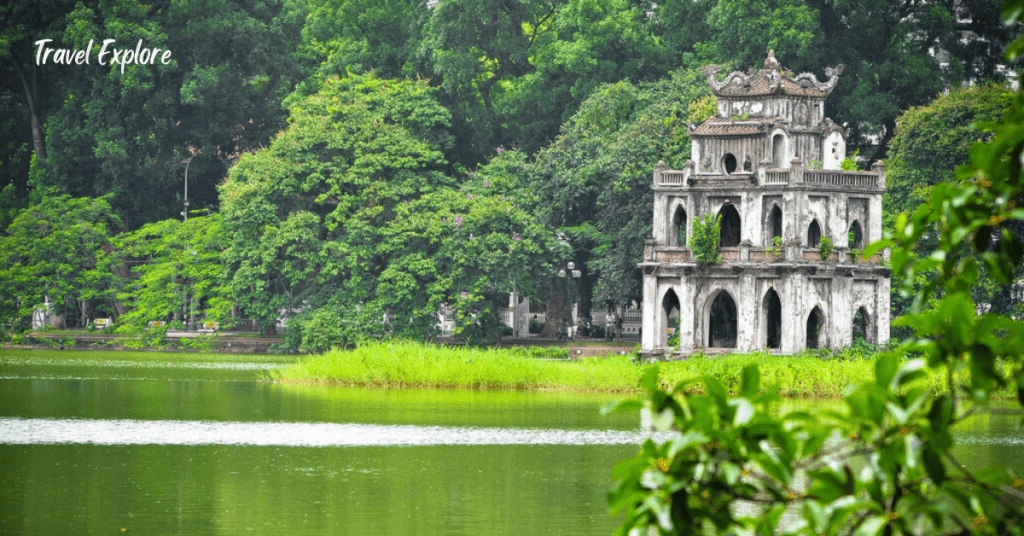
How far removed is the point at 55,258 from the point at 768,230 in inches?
1078

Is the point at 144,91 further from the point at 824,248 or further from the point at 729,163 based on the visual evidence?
the point at 824,248

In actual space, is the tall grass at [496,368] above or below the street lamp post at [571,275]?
below

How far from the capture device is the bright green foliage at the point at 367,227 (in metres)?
49.5

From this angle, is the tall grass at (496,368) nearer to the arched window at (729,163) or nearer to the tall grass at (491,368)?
the tall grass at (491,368)

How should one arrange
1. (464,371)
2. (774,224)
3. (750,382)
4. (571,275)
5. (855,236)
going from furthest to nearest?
1. (571,275)
2. (855,236)
3. (774,224)
4. (464,371)
5. (750,382)

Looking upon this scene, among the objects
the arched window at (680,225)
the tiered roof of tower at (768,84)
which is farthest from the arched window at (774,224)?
the tiered roof of tower at (768,84)

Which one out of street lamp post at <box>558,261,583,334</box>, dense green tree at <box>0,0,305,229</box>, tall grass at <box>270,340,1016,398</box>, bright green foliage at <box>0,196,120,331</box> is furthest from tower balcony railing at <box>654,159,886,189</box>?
bright green foliage at <box>0,196,120,331</box>

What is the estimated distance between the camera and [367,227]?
166ft

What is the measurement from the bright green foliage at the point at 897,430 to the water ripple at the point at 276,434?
60.3ft

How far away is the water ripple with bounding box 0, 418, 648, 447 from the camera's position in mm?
23617

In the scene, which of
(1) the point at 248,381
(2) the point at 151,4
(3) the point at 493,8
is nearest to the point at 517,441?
(1) the point at 248,381

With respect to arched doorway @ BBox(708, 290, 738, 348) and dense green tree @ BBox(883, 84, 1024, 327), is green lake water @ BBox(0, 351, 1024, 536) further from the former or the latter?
dense green tree @ BBox(883, 84, 1024, 327)

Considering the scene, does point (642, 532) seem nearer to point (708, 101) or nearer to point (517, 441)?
point (517, 441)

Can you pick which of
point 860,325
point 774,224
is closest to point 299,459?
point 774,224
